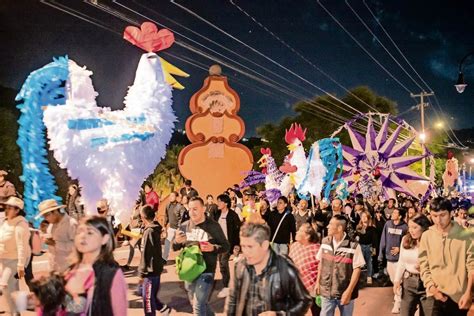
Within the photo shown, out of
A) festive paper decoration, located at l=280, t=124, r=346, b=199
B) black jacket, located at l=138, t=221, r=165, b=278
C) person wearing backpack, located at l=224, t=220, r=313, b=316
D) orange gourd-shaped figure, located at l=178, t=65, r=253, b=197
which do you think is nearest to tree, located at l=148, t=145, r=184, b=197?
orange gourd-shaped figure, located at l=178, t=65, r=253, b=197

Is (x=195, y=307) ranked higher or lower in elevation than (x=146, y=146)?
lower

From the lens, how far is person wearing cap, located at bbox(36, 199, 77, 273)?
22.5 ft

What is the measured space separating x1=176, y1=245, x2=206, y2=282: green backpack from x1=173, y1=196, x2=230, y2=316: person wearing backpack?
130mm

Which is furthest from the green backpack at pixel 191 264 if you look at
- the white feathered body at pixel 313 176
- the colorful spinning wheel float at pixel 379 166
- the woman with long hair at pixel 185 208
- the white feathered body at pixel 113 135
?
the colorful spinning wheel float at pixel 379 166

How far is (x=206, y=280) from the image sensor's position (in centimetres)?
643

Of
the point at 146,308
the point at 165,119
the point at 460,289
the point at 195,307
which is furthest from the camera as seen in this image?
the point at 165,119

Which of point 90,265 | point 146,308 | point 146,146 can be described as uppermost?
point 146,146

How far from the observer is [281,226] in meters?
10.2

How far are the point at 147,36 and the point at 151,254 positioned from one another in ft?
13.8

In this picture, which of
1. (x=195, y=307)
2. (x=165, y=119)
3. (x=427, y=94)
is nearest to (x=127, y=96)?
(x=165, y=119)

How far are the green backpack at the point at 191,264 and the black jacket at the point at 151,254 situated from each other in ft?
2.24

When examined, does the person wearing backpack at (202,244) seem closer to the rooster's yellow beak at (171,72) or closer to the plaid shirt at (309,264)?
the plaid shirt at (309,264)

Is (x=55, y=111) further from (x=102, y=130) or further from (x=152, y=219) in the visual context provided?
(x=152, y=219)

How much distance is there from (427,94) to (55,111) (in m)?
38.2
